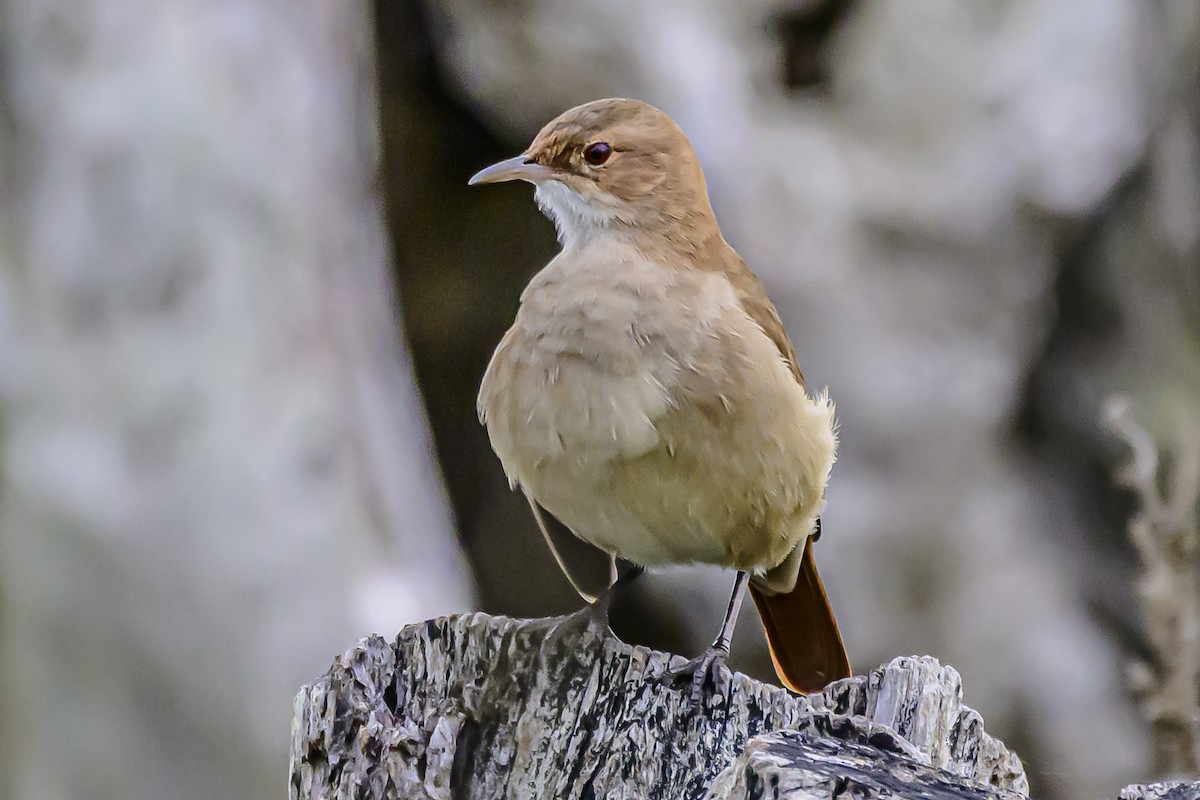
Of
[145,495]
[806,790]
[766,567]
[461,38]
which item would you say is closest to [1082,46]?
[461,38]

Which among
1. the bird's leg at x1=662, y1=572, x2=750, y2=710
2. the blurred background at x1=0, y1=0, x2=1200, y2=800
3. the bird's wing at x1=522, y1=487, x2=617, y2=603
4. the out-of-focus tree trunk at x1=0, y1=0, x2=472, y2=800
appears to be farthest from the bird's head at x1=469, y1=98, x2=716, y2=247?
the out-of-focus tree trunk at x1=0, y1=0, x2=472, y2=800

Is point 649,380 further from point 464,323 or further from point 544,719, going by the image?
point 464,323

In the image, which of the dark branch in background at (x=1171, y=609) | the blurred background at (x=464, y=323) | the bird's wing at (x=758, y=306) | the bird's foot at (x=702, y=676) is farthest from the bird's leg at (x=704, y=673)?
the blurred background at (x=464, y=323)

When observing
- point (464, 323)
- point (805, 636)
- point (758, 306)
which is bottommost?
point (805, 636)

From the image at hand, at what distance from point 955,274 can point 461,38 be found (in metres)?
1.88

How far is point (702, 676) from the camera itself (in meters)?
1.94

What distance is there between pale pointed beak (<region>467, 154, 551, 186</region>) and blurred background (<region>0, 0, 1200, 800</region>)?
168 cm

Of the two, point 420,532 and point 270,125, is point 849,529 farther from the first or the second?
point 270,125

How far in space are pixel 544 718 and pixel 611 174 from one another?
1.01 m

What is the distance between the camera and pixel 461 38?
4094 mm

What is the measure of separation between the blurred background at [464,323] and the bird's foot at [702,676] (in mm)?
2125

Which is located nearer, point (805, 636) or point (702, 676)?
point (702, 676)

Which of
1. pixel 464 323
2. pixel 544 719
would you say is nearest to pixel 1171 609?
pixel 544 719

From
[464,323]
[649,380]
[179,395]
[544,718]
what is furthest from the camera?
[464,323]
